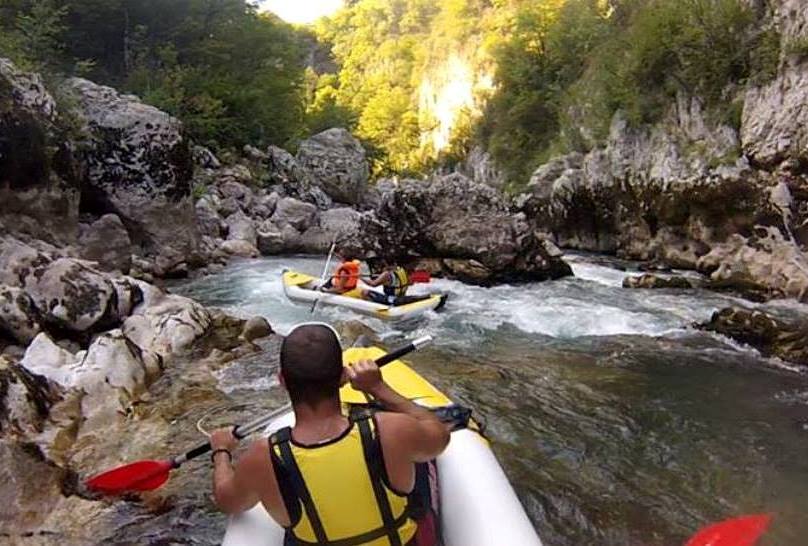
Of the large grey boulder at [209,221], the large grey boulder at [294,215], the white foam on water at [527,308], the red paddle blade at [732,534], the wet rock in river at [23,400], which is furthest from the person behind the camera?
the large grey boulder at [294,215]

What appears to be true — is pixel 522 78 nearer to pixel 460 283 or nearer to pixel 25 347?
pixel 460 283

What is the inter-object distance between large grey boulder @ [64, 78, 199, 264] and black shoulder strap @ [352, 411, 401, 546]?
9.55 metres

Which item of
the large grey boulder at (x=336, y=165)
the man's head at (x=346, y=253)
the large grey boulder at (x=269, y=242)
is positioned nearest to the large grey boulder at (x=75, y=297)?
the man's head at (x=346, y=253)

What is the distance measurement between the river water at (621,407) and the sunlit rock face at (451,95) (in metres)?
21.9

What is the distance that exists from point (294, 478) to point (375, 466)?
203 millimetres

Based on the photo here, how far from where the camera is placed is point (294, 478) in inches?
65.2

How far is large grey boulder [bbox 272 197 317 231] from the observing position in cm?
1520

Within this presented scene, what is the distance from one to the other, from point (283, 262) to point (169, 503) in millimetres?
9359

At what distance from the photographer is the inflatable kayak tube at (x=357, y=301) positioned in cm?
736

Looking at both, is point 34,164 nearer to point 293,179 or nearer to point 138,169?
point 138,169

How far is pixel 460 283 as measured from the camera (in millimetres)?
9703

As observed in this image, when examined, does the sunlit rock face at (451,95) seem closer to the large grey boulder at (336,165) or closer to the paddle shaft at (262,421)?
the large grey boulder at (336,165)

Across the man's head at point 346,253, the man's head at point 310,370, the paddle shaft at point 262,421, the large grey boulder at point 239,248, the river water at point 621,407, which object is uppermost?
the man's head at point 310,370

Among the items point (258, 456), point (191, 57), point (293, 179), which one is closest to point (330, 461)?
point (258, 456)
